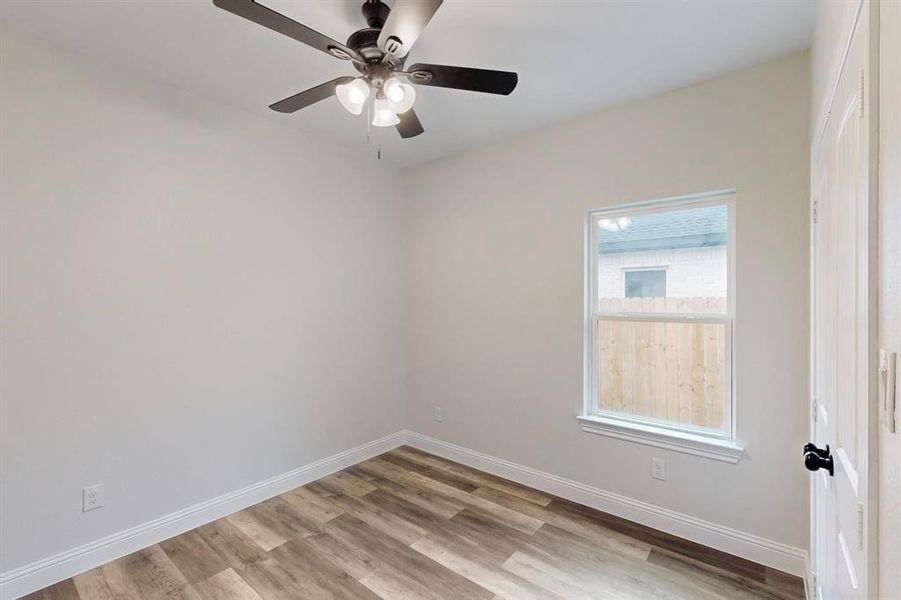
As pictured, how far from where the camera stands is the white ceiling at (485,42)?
1.80 metres

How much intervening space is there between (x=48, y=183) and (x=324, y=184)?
1635mm

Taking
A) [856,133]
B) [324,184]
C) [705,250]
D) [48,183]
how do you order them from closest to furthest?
[856,133] → [48,183] → [705,250] → [324,184]

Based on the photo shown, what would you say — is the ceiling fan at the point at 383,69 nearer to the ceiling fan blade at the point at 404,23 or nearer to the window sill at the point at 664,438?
the ceiling fan blade at the point at 404,23

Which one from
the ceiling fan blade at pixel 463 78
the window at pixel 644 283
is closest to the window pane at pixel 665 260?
the window at pixel 644 283

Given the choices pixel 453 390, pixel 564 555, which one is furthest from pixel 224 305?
pixel 564 555

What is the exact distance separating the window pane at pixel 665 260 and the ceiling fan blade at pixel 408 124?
4.77 ft

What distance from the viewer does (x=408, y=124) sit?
6.93 feet

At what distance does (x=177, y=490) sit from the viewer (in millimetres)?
2480

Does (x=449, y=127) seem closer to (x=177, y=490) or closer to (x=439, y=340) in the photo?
(x=439, y=340)

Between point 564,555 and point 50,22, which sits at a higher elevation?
point 50,22

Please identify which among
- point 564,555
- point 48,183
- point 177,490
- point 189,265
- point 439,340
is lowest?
point 564,555

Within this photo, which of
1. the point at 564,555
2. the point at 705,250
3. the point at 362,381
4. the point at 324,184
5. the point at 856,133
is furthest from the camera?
the point at 362,381

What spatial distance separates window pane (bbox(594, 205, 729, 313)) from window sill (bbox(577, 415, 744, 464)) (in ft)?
2.46

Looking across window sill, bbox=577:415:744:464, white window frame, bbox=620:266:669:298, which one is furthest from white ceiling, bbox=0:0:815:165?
window sill, bbox=577:415:744:464
